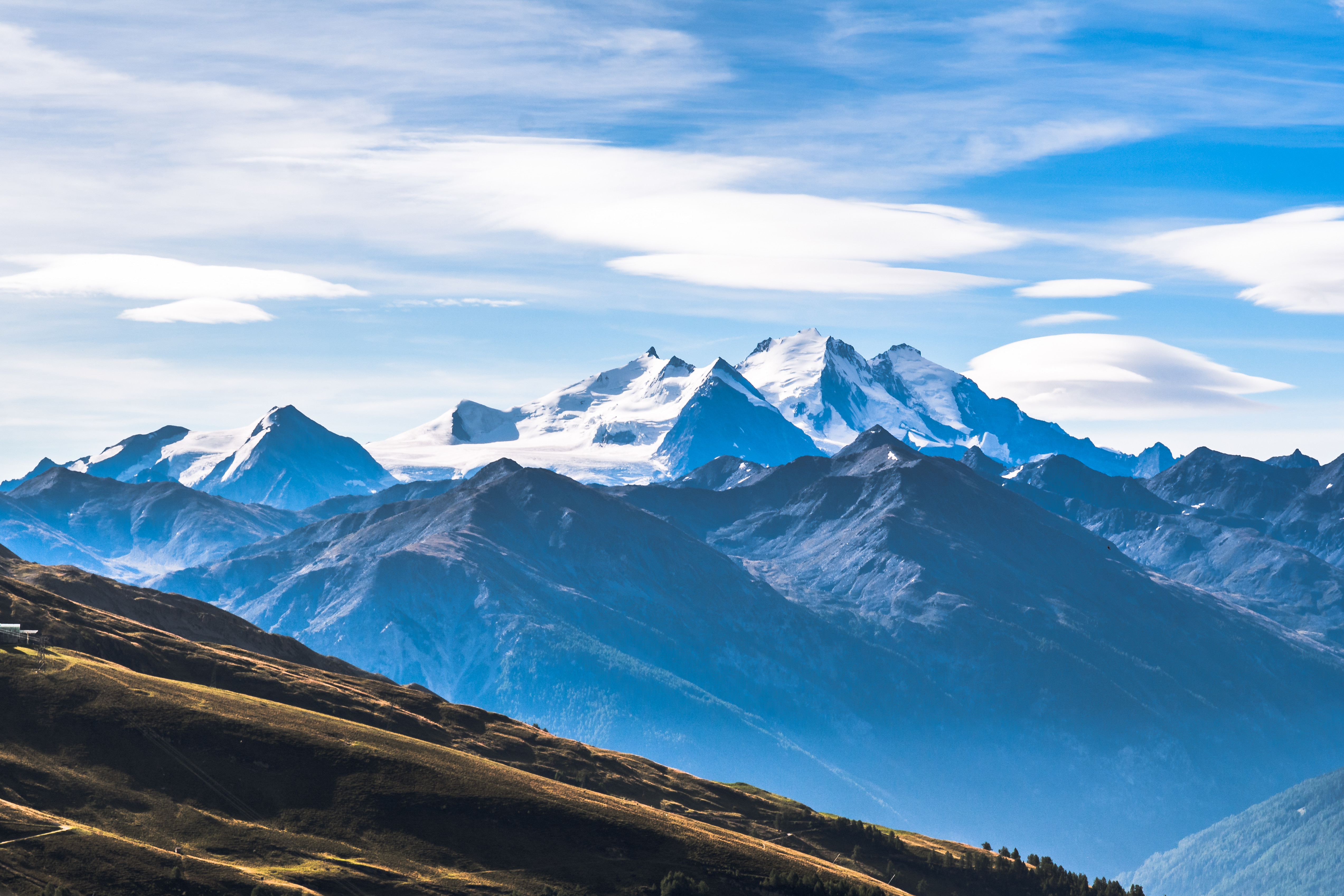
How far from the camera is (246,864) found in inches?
7820

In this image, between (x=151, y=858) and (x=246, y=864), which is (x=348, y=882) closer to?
(x=246, y=864)

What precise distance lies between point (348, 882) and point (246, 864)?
1483cm

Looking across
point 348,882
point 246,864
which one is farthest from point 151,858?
point 348,882

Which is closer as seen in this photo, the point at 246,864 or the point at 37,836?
the point at 37,836

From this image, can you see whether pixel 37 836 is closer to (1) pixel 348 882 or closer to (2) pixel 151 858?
(2) pixel 151 858

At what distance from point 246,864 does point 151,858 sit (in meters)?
14.5

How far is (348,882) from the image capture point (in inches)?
7790

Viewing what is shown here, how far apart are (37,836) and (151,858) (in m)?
14.9

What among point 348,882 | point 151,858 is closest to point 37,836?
point 151,858

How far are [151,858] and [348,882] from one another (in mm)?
26881

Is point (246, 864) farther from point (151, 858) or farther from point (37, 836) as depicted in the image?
point (37, 836)

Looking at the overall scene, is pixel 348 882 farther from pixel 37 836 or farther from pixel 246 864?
pixel 37 836

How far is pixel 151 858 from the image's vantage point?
188750 millimetres

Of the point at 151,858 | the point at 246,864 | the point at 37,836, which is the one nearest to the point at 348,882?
the point at 246,864
